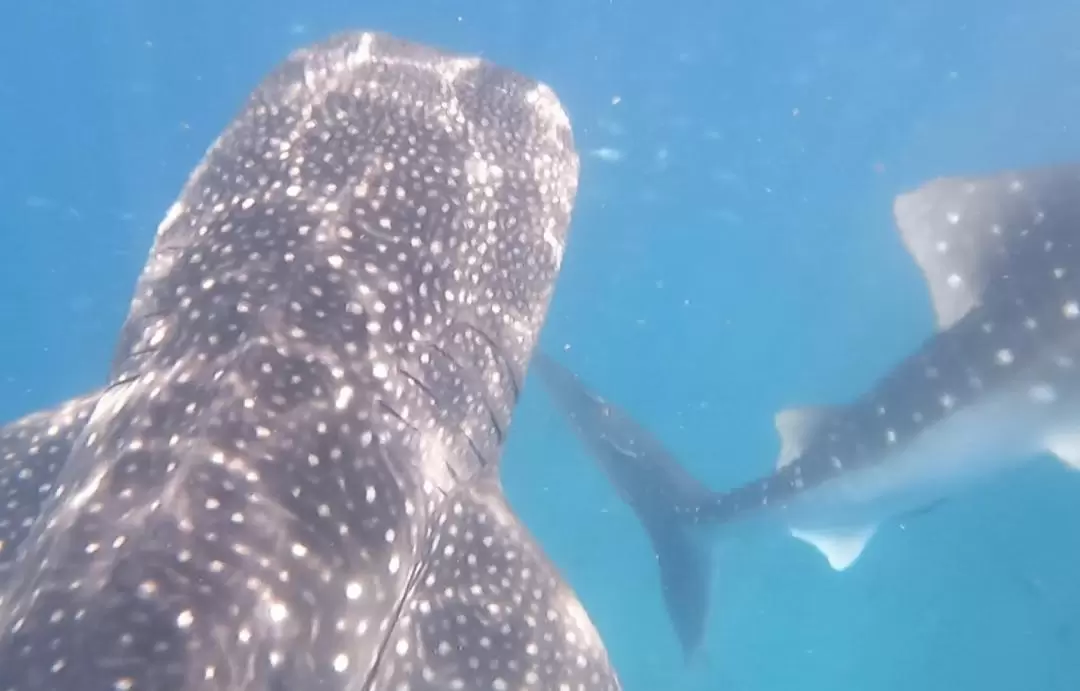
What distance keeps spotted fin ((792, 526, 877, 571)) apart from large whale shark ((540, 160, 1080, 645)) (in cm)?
1

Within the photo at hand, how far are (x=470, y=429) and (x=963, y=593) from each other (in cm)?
2674

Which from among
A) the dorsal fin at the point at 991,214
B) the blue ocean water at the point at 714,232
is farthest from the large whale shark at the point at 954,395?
the blue ocean water at the point at 714,232

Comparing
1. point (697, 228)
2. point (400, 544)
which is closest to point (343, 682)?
point (400, 544)

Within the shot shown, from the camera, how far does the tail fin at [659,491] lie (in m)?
9.84

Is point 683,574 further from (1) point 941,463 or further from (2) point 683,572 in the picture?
(1) point 941,463

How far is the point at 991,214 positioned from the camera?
24.4 ft

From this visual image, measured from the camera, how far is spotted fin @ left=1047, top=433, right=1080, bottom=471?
299 inches

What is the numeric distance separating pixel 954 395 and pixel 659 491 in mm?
3263

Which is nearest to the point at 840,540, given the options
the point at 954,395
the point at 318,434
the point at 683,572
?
the point at 683,572

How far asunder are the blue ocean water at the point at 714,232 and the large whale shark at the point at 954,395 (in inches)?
58.0

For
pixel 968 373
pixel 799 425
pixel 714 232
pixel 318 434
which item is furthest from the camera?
pixel 714 232

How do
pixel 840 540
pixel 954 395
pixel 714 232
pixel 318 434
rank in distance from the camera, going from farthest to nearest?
pixel 714 232
pixel 840 540
pixel 954 395
pixel 318 434

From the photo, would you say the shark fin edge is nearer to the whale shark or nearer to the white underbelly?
the white underbelly

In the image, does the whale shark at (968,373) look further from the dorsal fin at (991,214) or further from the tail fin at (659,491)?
the tail fin at (659,491)
